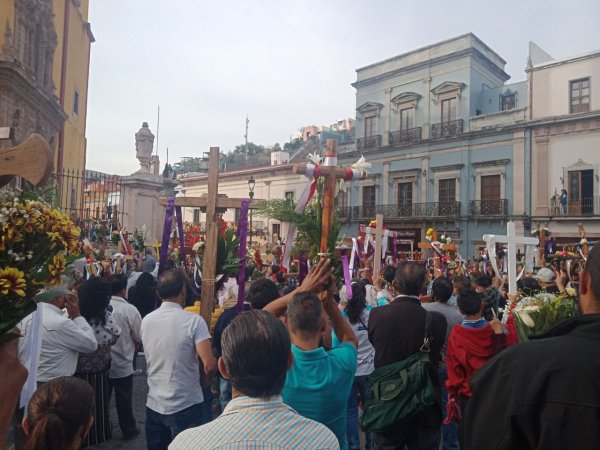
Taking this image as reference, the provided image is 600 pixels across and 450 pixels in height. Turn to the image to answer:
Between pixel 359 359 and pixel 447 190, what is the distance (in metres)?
23.7

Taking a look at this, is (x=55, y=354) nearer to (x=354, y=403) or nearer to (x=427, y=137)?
(x=354, y=403)

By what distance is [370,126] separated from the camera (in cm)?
3062

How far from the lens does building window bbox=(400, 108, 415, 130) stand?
28.5 metres

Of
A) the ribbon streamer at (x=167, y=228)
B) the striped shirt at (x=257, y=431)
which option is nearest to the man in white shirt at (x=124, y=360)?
the ribbon streamer at (x=167, y=228)

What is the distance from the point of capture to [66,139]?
2188 centimetres

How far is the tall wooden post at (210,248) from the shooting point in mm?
4672

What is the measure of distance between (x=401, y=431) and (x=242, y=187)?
33.2 metres

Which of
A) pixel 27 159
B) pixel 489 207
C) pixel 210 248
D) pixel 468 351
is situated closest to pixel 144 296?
pixel 210 248

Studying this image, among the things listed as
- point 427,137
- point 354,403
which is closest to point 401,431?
point 354,403

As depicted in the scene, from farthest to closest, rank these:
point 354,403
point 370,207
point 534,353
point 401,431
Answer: point 370,207, point 354,403, point 401,431, point 534,353

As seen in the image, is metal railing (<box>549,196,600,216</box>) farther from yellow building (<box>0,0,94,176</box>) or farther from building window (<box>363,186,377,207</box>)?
yellow building (<box>0,0,94,176</box>)

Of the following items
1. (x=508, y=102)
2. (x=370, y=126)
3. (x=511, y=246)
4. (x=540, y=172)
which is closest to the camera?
(x=511, y=246)

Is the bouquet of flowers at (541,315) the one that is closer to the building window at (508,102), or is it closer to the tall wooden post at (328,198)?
the tall wooden post at (328,198)

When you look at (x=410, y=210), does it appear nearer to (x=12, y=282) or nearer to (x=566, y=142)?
(x=566, y=142)
